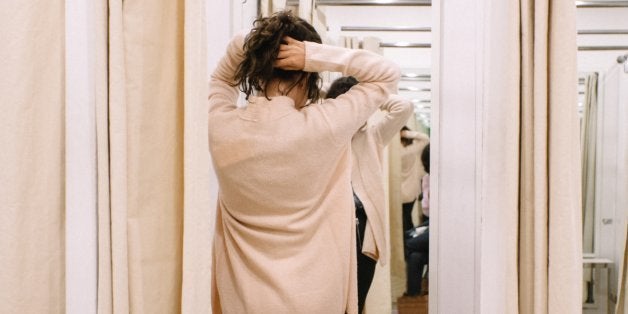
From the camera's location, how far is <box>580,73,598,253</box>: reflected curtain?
119 cm

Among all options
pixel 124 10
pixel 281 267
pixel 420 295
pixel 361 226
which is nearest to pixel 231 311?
pixel 281 267

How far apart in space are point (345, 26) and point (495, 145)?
2.10ft

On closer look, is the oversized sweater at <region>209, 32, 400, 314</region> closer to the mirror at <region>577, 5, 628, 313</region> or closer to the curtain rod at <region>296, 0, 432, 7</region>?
the curtain rod at <region>296, 0, 432, 7</region>

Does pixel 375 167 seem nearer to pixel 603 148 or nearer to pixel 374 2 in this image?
pixel 374 2

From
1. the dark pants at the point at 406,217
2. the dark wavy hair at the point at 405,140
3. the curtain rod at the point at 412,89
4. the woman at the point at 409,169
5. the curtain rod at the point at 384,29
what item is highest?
the curtain rod at the point at 384,29

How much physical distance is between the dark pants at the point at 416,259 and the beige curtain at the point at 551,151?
50 cm

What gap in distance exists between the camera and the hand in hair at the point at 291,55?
93cm

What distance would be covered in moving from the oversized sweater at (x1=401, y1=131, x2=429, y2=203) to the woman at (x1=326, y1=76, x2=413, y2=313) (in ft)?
0.17

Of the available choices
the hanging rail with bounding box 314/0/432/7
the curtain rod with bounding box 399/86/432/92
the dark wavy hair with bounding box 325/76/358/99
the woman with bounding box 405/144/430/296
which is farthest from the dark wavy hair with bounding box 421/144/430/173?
the hanging rail with bounding box 314/0/432/7

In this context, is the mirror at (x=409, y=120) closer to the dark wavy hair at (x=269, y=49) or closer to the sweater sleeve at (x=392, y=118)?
the sweater sleeve at (x=392, y=118)

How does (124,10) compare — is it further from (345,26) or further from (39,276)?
(345,26)

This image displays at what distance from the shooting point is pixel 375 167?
1.21m

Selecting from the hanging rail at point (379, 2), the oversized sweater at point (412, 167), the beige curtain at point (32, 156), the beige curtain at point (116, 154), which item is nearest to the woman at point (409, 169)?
the oversized sweater at point (412, 167)

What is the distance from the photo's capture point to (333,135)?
0.93m
